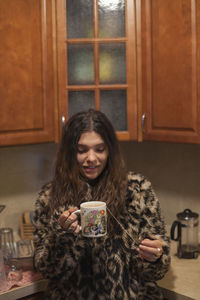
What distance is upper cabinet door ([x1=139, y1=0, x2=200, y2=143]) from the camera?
6.86 feet

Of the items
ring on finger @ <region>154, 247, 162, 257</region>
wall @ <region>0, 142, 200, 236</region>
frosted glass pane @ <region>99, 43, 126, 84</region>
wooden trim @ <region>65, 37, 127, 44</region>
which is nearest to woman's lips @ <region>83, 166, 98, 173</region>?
ring on finger @ <region>154, 247, 162, 257</region>

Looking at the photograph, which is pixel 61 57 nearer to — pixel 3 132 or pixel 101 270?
pixel 3 132

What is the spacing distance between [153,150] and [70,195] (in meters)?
1.01

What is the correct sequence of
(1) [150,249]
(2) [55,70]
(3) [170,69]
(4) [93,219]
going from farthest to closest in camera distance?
(2) [55,70] < (3) [170,69] < (1) [150,249] < (4) [93,219]

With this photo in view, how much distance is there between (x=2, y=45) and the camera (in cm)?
213

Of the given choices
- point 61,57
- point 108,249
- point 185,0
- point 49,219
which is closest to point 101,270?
point 108,249

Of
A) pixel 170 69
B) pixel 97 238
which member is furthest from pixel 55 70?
pixel 97 238

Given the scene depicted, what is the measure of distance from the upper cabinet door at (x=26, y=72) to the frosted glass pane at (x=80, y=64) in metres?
0.10

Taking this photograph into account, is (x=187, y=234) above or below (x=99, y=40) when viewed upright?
below

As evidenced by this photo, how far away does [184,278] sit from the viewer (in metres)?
2.05

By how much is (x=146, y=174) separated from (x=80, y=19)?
1.04 meters

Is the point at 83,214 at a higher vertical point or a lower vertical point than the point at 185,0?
lower

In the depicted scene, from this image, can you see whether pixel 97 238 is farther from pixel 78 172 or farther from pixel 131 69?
pixel 131 69

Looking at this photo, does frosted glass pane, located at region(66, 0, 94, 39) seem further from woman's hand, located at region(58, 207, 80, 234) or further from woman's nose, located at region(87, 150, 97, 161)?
woman's hand, located at region(58, 207, 80, 234)
